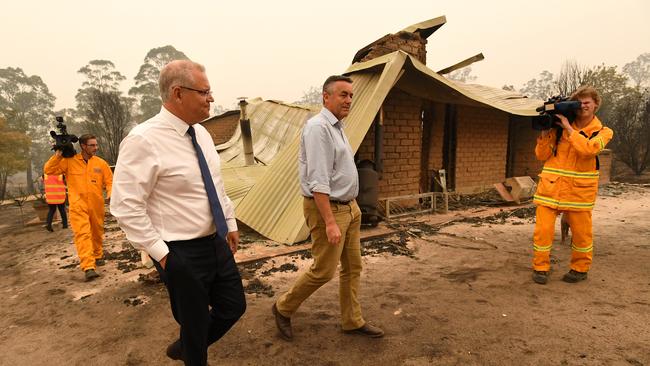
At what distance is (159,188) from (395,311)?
2.21 meters

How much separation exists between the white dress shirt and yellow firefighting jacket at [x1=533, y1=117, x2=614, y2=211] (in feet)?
10.6

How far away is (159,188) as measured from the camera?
62.6 inches

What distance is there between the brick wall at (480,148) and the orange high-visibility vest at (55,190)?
8315 mm

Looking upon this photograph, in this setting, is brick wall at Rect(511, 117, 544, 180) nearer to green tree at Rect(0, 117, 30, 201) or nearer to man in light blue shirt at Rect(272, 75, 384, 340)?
man in light blue shirt at Rect(272, 75, 384, 340)

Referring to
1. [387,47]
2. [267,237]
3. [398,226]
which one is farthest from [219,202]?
[387,47]

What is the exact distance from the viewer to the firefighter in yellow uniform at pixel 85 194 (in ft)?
13.0

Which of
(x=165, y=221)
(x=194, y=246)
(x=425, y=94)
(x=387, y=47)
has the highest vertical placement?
(x=387, y=47)

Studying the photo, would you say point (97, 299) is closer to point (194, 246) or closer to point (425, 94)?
point (194, 246)

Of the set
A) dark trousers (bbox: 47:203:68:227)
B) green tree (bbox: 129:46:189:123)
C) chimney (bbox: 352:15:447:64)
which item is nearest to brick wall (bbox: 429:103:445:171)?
chimney (bbox: 352:15:447:64)

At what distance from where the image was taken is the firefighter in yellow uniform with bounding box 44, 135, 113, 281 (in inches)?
156

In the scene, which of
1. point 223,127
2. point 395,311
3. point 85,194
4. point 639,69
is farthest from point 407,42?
point 639,69

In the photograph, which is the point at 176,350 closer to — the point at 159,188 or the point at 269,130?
the point at 159,188

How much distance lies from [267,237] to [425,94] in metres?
4.05

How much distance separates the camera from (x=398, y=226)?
575 cm
